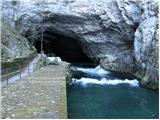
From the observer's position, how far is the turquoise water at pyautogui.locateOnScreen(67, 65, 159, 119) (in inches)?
785

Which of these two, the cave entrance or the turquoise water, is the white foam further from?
the cave entrance

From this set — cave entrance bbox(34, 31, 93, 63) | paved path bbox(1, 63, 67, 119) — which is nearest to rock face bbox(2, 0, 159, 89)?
cave entrance bbox(34, 31, 93, 63)

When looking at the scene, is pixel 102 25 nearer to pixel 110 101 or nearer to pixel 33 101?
pixel 110 101

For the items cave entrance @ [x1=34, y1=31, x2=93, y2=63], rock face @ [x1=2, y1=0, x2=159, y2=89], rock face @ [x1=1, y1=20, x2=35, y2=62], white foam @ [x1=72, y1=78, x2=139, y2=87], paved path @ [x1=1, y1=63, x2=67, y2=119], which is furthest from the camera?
cave entrance @ [x1=34, y1=31, x2=93, y2=63]

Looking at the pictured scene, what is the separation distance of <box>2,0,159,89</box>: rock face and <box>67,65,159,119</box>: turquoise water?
347 centimetres

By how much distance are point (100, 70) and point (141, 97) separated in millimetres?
17910

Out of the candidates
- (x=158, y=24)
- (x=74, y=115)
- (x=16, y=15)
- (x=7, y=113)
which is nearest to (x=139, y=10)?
(x=158, y=24)

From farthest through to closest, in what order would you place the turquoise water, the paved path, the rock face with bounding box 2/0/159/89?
1. the rock face with bounding box 2/0/159/89
2. the turquoise water
3. the paved path

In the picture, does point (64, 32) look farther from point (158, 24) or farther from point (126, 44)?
point (158, 24)

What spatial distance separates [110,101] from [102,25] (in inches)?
637

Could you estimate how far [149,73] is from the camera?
98.8 feet

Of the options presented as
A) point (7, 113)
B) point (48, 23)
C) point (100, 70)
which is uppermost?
point (48, 23)

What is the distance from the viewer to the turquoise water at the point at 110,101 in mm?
19938

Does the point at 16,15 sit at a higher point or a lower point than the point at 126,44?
A: higher
